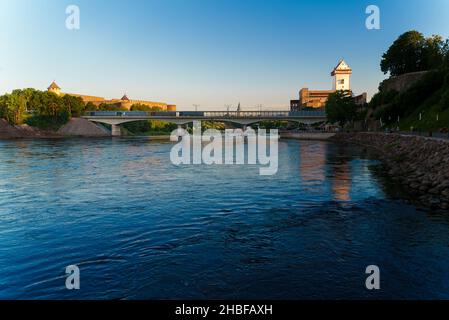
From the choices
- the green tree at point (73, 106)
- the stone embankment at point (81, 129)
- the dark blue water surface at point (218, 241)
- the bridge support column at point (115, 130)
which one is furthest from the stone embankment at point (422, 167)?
the green tree at point (73, 106)

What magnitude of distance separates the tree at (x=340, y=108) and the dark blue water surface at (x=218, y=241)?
83363 mm

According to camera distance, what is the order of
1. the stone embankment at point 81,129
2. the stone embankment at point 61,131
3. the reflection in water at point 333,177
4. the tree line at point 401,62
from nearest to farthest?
the reflection in water at point 333,177 → the tree line at point 401,62 → the stone embankment at point 61,131 → the stone embankment at point 81,129

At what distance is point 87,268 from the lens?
1247 cm

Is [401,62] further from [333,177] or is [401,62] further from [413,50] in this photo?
[333,177]

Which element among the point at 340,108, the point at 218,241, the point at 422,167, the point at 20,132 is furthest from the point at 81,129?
the point at 218,241

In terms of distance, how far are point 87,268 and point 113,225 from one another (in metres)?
5.18

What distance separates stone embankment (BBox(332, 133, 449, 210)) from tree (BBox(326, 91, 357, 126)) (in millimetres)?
53476

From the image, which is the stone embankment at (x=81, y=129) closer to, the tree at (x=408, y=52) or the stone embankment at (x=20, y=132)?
the stone embankment at (x=20, y=132)

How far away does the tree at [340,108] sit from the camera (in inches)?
Result: 4232

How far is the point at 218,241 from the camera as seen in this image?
49.9 feet

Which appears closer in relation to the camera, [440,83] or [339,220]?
[339,220]

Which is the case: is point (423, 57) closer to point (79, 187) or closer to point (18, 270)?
point (79, 187)
